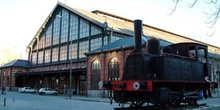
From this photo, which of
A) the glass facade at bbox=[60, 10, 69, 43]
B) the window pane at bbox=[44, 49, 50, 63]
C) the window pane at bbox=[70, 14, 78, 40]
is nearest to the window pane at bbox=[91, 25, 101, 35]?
the window pane at bbox=[70, 14, 78, 40]

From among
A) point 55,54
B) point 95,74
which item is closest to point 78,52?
point 55,54

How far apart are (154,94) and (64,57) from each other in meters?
46.8

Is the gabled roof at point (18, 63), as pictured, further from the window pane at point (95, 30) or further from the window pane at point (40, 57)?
the window pane at point (95, 30)

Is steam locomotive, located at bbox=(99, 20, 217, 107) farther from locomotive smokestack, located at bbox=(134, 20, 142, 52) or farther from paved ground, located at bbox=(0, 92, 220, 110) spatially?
paved ground, located at bbox=(0, 92, 220, 110)

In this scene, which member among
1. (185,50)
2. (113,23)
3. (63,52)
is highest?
(113,23)

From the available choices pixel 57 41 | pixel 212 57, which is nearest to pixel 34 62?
pixel 57 41

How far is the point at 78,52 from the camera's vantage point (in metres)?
55.8

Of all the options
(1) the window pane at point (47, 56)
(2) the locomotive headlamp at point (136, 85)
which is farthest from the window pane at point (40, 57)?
(2) the locomotive headlamp at point (136, 85)

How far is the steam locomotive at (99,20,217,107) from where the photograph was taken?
14758 mm

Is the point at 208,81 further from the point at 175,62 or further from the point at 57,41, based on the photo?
the point at 57,41

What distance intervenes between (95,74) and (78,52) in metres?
15.4

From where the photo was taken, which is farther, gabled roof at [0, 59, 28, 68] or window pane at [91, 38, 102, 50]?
gabled roof at [0, 59, 28, 68]

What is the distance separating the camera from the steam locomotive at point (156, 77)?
1476cm

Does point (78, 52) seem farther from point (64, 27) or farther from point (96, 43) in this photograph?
point (64, 27)
